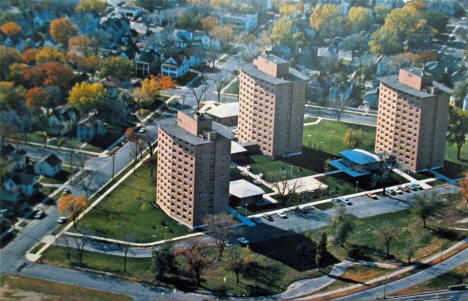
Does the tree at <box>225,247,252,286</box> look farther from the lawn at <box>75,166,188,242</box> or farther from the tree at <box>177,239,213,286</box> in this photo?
the lawn at <box>75,166,188,242</box>

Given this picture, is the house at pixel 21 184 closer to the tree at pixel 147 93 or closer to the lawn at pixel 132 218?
the lawn at pixel 132 218

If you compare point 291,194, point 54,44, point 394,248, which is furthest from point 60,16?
point 394,248

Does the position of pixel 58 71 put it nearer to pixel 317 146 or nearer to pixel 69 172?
pixel 69 172

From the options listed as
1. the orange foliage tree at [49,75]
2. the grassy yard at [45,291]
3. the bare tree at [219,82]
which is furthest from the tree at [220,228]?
the orange foliage tree at [49,75]

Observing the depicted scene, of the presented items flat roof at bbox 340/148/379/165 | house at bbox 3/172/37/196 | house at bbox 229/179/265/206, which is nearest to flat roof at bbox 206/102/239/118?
flat roof at bbox 340/148/379/165

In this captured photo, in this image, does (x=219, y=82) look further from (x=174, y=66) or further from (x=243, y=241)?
(x=243, y=241)
